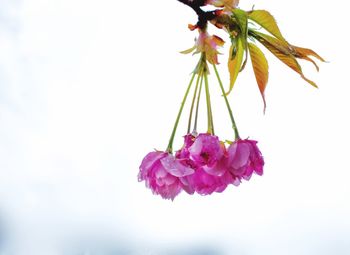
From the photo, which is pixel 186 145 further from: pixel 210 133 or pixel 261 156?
pixel 261 156

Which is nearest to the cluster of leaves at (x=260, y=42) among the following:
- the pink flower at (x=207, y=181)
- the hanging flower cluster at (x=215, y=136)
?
the hanging flower cluster at (x=215, y=136)

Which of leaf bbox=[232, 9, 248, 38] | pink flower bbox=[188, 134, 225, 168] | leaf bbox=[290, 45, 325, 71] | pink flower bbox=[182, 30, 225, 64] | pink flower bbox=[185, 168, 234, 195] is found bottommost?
pink flower bbox=[185, 168, 234, 195]

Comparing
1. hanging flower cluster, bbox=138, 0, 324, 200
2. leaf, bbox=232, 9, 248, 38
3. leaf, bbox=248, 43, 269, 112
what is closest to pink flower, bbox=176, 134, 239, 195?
hanging flower cluster, bbox=138, 0, 324, 200

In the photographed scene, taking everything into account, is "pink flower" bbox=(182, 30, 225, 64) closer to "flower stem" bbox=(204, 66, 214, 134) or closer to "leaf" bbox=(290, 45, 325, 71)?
"flower stem" bbox=(204, 66, 214, 134)

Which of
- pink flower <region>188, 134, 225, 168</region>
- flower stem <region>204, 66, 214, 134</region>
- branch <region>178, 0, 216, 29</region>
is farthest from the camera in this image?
flower stem <region>204, 66, 214, 134</region>

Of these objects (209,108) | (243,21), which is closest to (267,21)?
(243,21)

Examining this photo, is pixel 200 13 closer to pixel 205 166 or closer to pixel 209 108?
pixel 209 108

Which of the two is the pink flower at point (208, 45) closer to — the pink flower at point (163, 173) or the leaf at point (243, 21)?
the leaf at point (243, 21)
